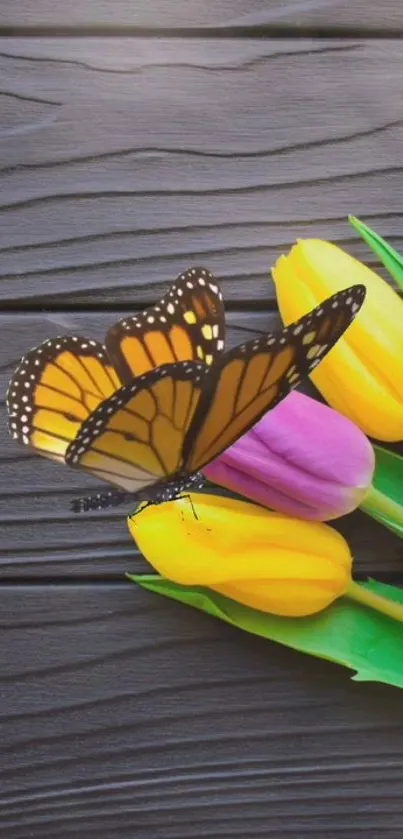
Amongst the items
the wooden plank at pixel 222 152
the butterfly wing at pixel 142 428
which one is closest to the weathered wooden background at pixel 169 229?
the wooden plank at pixel 222 152

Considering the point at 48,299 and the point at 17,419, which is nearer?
the point at 17,419

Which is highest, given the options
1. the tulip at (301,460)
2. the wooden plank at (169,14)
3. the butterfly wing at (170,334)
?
the wooden plank at (169,14)

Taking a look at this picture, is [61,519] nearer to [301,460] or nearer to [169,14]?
[301,460]

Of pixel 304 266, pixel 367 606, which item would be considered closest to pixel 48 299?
pixel 304 266

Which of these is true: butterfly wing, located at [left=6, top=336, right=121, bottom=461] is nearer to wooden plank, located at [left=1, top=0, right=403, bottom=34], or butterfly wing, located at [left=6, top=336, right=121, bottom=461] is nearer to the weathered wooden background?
the weathered wooden background

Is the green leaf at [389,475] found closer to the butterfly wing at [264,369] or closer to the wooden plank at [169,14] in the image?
the butterfly wing at [264,369]

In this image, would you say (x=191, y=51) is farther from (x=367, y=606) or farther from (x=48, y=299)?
(x=367, y=606)

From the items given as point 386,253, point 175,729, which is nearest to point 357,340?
point 386,253
